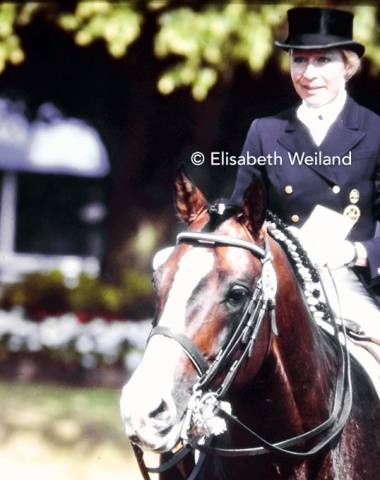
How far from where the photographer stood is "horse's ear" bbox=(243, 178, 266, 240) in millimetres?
2729

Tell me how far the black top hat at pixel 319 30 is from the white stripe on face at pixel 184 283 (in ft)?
4.32

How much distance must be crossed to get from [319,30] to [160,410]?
188cm

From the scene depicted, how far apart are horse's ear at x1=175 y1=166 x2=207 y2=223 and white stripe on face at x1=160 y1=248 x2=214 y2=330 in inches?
10.7

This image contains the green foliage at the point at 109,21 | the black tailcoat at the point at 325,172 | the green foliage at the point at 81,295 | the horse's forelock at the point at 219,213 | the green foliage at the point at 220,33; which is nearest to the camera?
the horse's forelock at the point at 219,213

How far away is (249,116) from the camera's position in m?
7.39

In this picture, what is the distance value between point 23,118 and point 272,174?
746cm

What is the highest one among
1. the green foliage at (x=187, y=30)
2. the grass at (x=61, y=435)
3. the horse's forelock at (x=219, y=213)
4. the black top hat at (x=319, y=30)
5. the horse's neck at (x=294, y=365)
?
the black top hat at (x=319, y=30)


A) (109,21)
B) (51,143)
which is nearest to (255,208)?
(109,21)

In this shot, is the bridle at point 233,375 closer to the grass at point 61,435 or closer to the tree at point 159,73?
the tree at point 159,73

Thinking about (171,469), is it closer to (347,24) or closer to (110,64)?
(347,24)

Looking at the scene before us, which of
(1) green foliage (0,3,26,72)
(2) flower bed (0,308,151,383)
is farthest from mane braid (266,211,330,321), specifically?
(2) flower bed (0,308,151,383)

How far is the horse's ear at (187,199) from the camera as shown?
287 cm

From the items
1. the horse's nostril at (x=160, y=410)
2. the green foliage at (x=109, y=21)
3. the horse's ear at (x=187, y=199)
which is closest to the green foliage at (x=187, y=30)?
the green foliage at (x=109, y=21)

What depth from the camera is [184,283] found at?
2.61m
